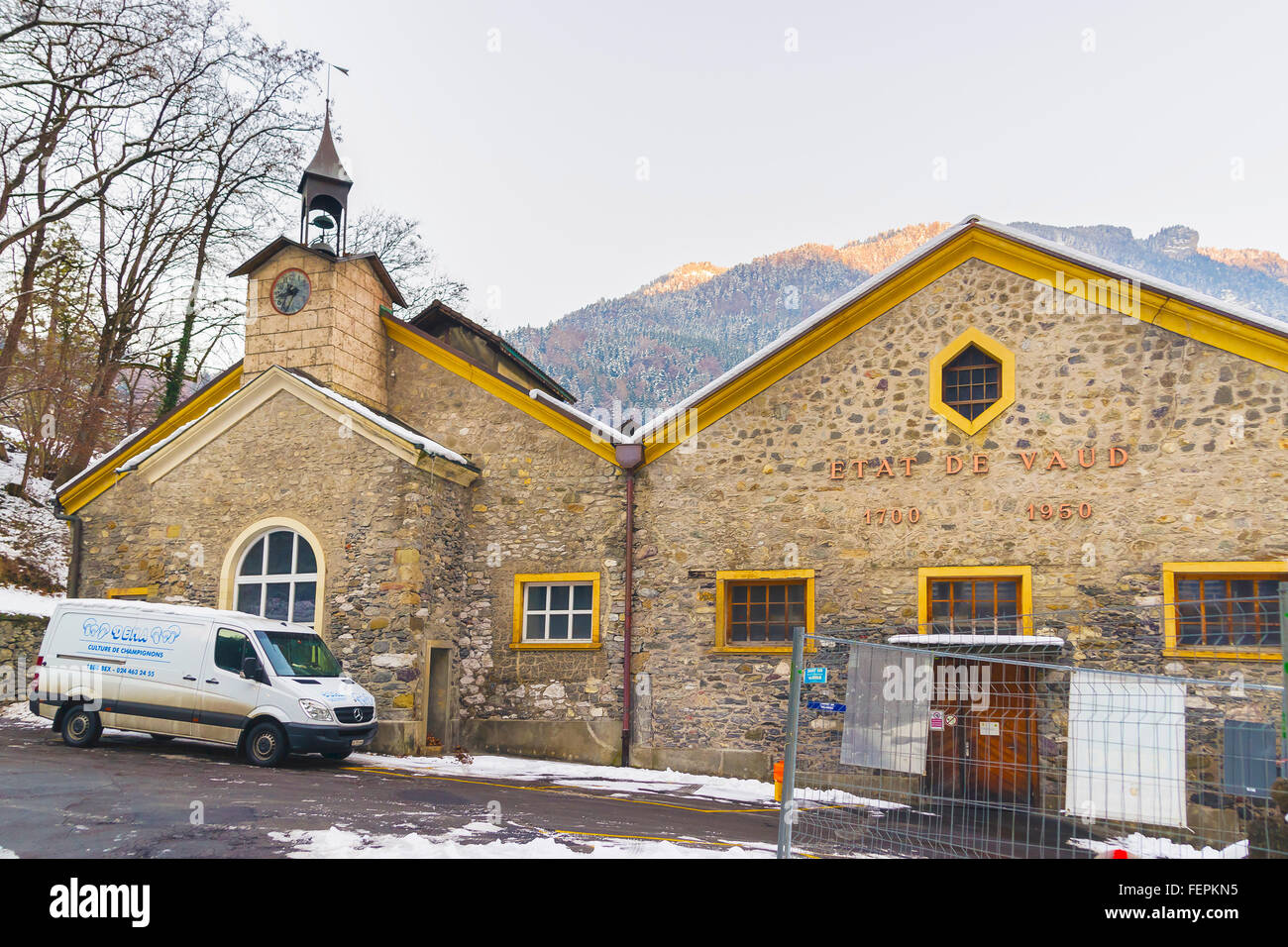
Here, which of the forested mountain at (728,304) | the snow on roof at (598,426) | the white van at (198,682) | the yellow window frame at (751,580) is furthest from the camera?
the forested mountain at (728,304)

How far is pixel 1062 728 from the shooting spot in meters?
13.1

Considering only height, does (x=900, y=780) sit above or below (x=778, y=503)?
below

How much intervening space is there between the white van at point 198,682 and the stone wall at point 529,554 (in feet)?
8.87

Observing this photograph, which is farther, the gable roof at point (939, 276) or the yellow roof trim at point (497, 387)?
the yellow roof trim at point (497, 387)

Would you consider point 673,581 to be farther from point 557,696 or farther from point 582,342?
point 582,342

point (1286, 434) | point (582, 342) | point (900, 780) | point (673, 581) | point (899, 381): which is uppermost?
point (582, 342)

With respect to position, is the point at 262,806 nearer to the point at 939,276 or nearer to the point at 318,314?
the point at 318,314

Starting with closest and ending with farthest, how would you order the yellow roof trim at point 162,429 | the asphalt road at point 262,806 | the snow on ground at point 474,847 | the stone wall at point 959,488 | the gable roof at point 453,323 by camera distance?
the snow on ground at point 474,847, the asphalt road at point 262,806, the stone wall at point 959,488, the yellow roof trim at point 162,429, the gable roof at point 453,323

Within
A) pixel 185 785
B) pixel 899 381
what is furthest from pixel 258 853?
pixel 899 381

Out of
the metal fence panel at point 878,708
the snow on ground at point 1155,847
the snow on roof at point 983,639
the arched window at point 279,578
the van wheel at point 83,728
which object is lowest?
the snow on ground at point 1155,847

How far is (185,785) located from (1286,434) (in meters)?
13.8

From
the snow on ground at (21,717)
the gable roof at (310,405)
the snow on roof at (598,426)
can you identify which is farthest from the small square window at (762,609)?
the snow on ground at (21,717)

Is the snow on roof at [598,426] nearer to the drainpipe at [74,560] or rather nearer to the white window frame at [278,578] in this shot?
the white window frame at [278,578]

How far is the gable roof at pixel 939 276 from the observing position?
43.5 feet
